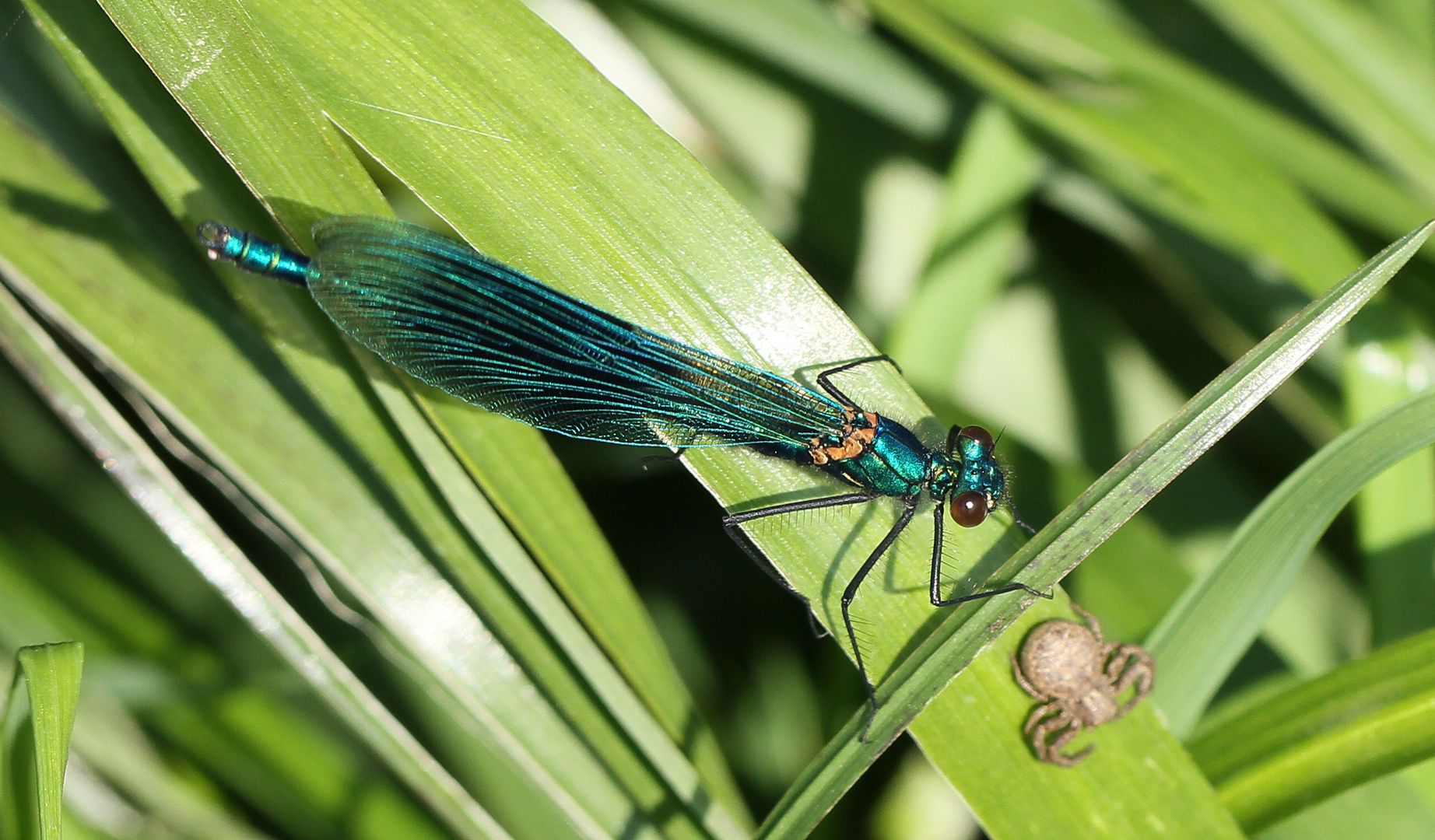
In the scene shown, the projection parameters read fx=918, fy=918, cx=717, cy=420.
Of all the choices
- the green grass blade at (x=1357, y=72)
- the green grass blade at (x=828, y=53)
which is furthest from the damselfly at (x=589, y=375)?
the green grass blade at (x=1357, y=72)

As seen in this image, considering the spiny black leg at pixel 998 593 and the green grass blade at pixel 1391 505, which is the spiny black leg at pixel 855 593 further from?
the green grass blade at pixel 1391 505

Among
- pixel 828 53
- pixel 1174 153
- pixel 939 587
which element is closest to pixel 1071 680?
pixel 939 587

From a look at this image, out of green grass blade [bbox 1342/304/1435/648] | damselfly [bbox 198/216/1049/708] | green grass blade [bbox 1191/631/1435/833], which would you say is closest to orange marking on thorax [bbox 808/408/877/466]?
damselfly [bbox 198/216/1049/708]

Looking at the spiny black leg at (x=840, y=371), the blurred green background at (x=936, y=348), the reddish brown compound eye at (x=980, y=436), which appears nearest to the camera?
the spiny black leg at (x=840, y=371)

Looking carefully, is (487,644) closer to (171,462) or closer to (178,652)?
(178,652)

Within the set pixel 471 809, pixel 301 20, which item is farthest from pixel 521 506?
pixel 301 20

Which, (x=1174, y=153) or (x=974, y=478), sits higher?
(x=1174, y=153)

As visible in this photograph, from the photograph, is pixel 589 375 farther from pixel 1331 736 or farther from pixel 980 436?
pixel 1331 736
